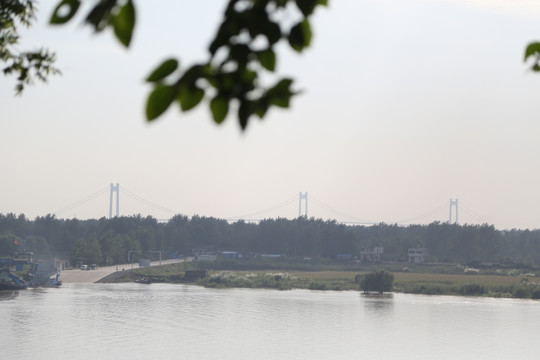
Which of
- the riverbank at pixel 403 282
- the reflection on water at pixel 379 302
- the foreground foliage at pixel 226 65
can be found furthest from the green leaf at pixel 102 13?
the riverbank at pixel 403 282

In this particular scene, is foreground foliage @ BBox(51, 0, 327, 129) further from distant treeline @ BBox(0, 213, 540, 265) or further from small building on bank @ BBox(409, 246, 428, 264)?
small building on bank @ BBox(409, 246, 428, 264)

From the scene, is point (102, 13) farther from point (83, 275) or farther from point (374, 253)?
point (374, 253)

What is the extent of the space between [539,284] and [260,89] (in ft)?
235

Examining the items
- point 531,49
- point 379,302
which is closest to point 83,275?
point 379,302

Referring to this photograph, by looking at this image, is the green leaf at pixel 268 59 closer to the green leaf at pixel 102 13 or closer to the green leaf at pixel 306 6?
the green leaf at pixel 306 6

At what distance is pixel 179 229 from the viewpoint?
129500 mm

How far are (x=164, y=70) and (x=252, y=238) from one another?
13071 centimetres

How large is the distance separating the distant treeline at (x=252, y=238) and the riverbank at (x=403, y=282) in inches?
1022

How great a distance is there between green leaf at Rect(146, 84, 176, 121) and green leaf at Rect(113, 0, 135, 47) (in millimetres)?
127

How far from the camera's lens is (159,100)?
1.91 metres

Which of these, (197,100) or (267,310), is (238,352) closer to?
(267,310)

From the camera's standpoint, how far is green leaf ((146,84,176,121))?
187 cm

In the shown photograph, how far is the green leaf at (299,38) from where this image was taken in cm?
223

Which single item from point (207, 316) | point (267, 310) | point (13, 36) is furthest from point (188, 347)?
point (13, 36)
